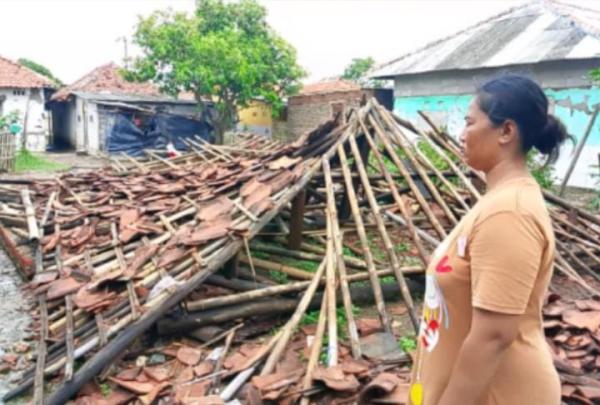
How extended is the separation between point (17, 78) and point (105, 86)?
3755 millimetres

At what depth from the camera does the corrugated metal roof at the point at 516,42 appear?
11.6 metres

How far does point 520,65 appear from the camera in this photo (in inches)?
475

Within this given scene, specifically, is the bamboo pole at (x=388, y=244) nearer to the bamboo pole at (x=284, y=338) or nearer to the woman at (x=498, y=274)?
the bamboo pole at (x=284, y=338)

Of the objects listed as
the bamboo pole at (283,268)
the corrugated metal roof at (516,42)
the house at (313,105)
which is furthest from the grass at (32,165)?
the bamboo pole at (283,268)

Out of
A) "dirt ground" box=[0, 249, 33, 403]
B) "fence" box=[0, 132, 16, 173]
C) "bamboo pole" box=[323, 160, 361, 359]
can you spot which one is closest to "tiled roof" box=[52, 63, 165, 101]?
"fence" box=[0, 132, 16, 173]

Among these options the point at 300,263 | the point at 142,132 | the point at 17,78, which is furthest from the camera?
the point at 17,78

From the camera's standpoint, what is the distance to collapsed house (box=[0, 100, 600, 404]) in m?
3.46

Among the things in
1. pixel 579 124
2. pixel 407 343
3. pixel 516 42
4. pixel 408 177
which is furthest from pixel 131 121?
pixel 407 343

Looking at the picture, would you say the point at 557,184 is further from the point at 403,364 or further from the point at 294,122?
the point at 294,122

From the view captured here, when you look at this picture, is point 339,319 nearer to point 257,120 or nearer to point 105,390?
point 105,390

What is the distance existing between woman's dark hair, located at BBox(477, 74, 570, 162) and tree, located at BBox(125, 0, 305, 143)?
17.3 meters

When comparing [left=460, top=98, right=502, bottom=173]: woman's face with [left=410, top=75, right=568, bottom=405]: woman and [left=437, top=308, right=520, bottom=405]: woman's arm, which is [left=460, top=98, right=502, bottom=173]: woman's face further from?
[left=437, top=308, right=520, bottom=405]: woman's arm

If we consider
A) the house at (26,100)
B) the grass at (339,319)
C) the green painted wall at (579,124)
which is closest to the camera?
the grass at (339,319)

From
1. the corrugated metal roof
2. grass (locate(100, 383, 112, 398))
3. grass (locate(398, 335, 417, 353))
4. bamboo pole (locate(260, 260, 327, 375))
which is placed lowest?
grass (locate(100, 383, 112, 398))
